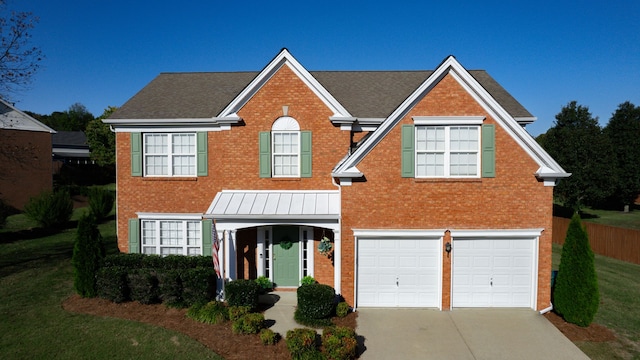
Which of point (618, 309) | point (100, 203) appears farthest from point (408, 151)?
point (100, 203)

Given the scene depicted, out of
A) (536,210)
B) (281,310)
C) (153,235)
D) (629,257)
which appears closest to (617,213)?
(629,257)

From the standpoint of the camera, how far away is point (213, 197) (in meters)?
14.1

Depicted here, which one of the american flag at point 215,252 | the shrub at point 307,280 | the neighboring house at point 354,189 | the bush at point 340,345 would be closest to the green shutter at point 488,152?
the neighboring house at point 354,189

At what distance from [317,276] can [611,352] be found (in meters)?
8.88

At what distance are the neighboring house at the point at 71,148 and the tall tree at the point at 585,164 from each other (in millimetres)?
62653

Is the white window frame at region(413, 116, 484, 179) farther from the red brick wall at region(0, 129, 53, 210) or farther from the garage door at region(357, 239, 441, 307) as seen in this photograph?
the red brick wall at region(0, 129, 53, 210)

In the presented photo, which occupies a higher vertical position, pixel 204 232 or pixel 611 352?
pixel 204 232

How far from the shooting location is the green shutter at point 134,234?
1445cm

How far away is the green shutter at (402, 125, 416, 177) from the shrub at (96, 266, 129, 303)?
10053 millimetres

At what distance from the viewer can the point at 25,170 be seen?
32094 mm

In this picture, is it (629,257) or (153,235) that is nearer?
(153,235)

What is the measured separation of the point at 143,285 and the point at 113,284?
3.37ft

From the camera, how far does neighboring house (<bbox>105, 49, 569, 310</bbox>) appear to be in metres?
11.5

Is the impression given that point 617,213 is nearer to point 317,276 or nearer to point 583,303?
point 583,303
